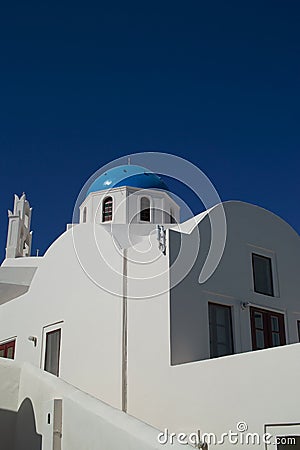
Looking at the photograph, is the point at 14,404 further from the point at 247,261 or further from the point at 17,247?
the point at 17,247

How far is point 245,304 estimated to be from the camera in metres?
13.6

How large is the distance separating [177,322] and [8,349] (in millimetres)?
7888

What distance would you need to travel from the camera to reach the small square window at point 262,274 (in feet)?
47.3

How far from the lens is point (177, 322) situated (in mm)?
12102

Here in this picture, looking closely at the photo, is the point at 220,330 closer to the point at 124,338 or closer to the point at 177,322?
the point at 177,322

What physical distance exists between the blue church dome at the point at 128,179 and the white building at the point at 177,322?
132 inches

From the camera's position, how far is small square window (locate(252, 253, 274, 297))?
14.4m

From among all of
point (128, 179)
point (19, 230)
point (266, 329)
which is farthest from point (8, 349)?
point (266, 329)

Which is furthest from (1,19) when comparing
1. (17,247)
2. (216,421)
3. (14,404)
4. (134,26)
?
(17,247)

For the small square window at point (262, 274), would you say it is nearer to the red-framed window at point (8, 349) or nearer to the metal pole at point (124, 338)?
the metal pole at point (124, 338)

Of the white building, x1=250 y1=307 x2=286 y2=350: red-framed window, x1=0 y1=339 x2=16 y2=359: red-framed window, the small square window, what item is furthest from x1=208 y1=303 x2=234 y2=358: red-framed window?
x1=0 y1=339 x2=16 y2=359: red-framed window

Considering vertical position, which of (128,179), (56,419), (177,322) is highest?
(128,179)

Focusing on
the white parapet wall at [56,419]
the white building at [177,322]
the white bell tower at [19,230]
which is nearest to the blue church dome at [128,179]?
the white building at [177,322]

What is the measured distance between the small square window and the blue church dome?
681 cm
